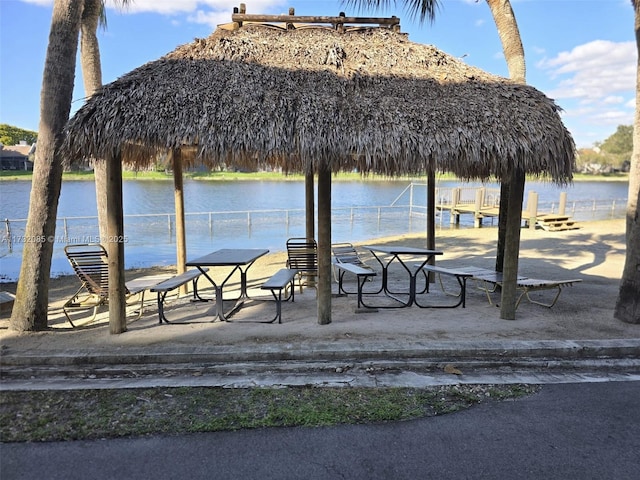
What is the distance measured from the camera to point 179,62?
5.52 metres

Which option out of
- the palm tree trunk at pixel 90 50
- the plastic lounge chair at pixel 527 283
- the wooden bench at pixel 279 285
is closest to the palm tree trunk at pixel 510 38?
the plastic lounge chair at pixel 527 283

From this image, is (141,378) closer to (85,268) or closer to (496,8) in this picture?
(85,268)

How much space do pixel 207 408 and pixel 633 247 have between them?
536 centimetres

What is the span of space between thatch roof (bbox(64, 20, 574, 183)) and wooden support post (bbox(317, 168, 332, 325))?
8.4 inches

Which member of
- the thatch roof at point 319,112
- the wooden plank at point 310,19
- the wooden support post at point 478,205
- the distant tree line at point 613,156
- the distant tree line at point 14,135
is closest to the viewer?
the thatch roof at point 319,112

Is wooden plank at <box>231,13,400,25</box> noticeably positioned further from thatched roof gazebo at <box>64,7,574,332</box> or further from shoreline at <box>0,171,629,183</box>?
shoreline at <box>0,171,629,183</box>

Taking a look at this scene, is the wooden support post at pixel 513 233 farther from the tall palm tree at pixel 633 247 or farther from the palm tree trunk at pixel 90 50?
the palm tree trunk at pixel 90 50

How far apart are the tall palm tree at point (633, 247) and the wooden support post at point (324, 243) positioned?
3758 mm

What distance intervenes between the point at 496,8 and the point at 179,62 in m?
6.04

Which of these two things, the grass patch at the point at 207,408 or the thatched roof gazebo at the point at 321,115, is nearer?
the grass patch at the point at 207,408

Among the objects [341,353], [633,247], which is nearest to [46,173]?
[341,353]

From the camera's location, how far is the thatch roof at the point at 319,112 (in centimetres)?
484

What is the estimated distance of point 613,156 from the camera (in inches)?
3563

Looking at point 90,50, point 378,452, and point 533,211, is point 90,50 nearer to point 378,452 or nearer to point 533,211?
point 378,452
